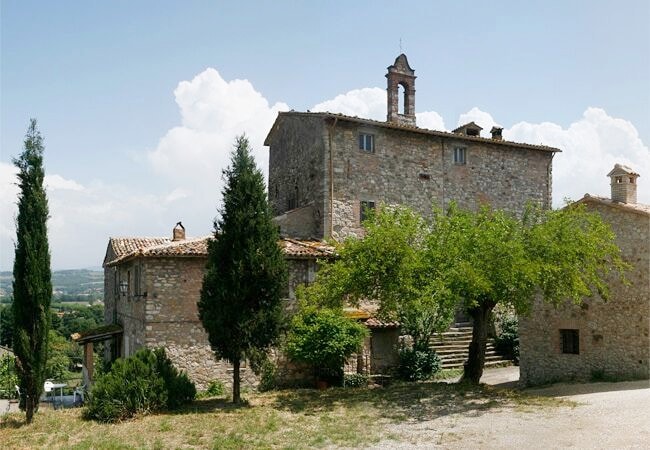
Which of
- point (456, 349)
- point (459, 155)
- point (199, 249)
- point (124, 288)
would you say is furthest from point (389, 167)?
point (124, 288)

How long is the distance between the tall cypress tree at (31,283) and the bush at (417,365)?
43.5 ft

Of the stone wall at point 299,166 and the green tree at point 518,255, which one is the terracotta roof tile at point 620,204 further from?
the stone wall at point 299,166

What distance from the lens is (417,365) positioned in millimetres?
23391

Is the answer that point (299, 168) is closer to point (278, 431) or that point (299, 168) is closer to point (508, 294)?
point (508, 294)

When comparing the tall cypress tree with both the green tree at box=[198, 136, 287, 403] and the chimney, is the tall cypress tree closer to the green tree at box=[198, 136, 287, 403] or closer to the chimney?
the green tree at box=[198, 136, 287, 403]

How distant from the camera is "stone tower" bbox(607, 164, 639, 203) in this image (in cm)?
1952

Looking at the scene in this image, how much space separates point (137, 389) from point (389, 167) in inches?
641

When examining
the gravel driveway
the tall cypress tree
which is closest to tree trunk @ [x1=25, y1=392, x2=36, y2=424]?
the tall cypress tree

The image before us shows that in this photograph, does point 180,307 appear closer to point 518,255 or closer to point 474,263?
point 474,263

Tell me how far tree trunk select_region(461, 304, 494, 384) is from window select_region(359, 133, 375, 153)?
440 inches

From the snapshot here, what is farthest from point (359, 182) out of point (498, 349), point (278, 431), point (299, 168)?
point (278, 431)

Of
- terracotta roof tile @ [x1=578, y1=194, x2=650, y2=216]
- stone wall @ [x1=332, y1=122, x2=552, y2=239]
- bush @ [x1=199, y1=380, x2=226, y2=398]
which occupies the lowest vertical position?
bush @ [x1=199, y1=380, x2=226, y2=398]

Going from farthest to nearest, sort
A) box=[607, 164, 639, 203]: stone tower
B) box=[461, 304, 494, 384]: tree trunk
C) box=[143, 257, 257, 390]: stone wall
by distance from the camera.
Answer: box=[143, 257, 257, 390]: stone wall, box=[607, 164, 639, 203]: stone tower, box=[461, 304, 494, 384]: tree trunk

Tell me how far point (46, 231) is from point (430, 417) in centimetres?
1181
